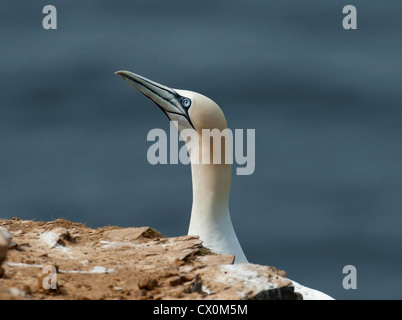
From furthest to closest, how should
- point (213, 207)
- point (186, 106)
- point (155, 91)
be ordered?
point (155, 91)
point (186, 106)
point (213, 207)

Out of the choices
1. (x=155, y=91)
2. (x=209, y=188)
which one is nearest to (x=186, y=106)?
(x=155, y=91)

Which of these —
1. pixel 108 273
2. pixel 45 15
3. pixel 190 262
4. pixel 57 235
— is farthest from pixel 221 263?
pixel 45 15

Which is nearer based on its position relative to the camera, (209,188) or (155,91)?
(209,188)

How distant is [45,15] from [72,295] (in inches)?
985

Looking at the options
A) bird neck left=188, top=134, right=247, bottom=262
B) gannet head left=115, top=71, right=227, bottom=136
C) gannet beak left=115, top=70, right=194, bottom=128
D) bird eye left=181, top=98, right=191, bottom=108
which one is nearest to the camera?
bird neck left=188, top=134, right=247, bottom=262

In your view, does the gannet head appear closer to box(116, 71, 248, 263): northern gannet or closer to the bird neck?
box(116, 71, 248, 263): northern gannet

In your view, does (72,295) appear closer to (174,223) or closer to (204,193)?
(204,193)

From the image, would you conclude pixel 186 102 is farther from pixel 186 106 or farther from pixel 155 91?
pixel 155 91

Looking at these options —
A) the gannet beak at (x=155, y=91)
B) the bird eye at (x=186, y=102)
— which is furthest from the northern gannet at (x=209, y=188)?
the gannet beak at (x=155, y=91)

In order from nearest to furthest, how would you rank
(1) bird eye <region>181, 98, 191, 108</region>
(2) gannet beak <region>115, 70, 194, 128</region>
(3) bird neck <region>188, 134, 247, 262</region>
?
1. (3) bird neck <region>188, 134, 247, 262</region>
2. (1) bird eye <region>181, 98, 191, 108</region>
3. (2) gannet beak <region>115, 70, 194, 128</region>

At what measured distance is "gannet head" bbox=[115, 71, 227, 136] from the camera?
14570 millimetres

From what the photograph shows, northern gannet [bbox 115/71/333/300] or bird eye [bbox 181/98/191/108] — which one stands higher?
bird eye [bbox 181/98/191/108]

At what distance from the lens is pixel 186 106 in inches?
Answer: 585

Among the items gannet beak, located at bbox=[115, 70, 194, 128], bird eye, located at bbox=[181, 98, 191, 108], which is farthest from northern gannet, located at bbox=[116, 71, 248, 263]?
gannet beak, located at bbox=[115, 70, 194, 128]
